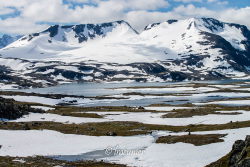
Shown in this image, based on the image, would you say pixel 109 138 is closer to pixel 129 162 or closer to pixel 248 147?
pixel 129 162

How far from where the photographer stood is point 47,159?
63.8 m

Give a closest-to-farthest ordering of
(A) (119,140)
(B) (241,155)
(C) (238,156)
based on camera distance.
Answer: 1. (B) (241,155)
2. (C) (238,156)
3. (A) (119,140)

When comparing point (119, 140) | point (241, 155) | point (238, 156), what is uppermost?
point (241, 155)

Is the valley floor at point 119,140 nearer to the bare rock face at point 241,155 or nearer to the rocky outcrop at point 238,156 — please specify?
the rocky outcrop at point 238,156

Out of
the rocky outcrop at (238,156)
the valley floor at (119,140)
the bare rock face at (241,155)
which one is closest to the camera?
the bare rock face at (241,155)

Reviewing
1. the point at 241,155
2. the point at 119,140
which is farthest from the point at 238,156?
the point at 119,140

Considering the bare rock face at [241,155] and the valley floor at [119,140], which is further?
the valley floor at [119,140]

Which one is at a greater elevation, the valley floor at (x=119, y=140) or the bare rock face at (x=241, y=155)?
the bare rock face at (x=241, y=155)

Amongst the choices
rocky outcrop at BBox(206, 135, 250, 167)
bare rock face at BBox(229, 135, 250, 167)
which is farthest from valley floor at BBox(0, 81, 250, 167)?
bare rock face at BBox(229, 135, 250, 167)

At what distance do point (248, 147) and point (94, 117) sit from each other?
87332 mm

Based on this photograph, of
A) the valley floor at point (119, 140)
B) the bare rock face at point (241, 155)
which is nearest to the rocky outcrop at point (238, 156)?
the bare rock face at point (241, 155)

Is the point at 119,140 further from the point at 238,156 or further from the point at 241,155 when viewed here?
the point at 241,155

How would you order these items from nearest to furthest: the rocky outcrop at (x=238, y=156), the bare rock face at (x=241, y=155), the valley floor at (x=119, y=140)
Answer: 1. the bare rock face at (x=241, y=155)
2. the rocky outcrop at (x=238, y=156)
3. the valley floor at (x=119, y=140)

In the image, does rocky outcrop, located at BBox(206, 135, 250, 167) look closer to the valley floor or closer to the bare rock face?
the bare rock face
